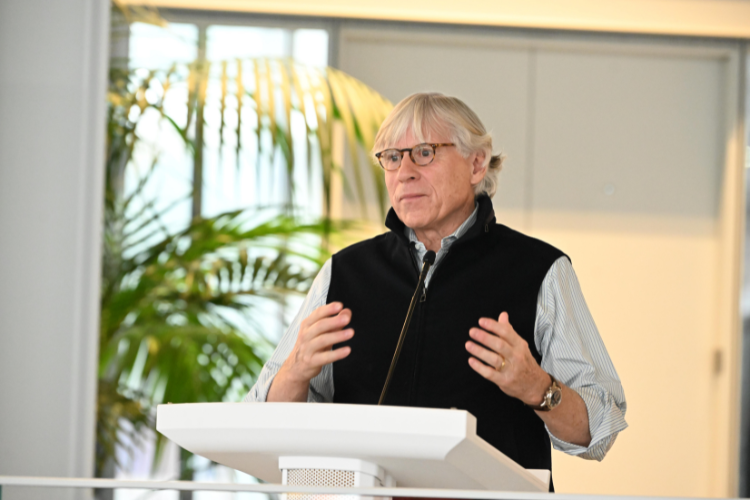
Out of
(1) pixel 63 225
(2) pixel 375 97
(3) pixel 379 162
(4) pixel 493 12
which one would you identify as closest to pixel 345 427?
(3) pixel 379 162

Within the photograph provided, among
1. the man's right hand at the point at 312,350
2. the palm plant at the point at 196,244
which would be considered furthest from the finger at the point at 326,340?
the palm plant at the point at 196,244

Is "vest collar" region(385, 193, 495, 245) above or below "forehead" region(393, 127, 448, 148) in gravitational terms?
below

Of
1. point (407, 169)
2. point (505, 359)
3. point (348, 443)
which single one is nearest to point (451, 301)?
point (407, 169)

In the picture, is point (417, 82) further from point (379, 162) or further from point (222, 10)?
point (379, 162)

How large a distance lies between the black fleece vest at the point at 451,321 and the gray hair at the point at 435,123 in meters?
0.12

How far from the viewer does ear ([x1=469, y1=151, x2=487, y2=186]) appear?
1498mm

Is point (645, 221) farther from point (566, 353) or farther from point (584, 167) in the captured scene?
point (566, 353)

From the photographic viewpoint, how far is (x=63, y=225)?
6.51 ft

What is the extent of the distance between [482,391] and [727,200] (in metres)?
2.53

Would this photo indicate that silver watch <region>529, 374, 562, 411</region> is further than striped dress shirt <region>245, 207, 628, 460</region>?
No

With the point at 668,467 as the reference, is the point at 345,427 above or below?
above

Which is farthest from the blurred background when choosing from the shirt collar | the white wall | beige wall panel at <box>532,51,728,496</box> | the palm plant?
the shirt collar

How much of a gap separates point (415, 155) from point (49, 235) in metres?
1.07

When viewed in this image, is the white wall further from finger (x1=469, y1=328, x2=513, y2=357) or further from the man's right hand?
finger (x1=469, y1=328, x2=513, y2=357)
